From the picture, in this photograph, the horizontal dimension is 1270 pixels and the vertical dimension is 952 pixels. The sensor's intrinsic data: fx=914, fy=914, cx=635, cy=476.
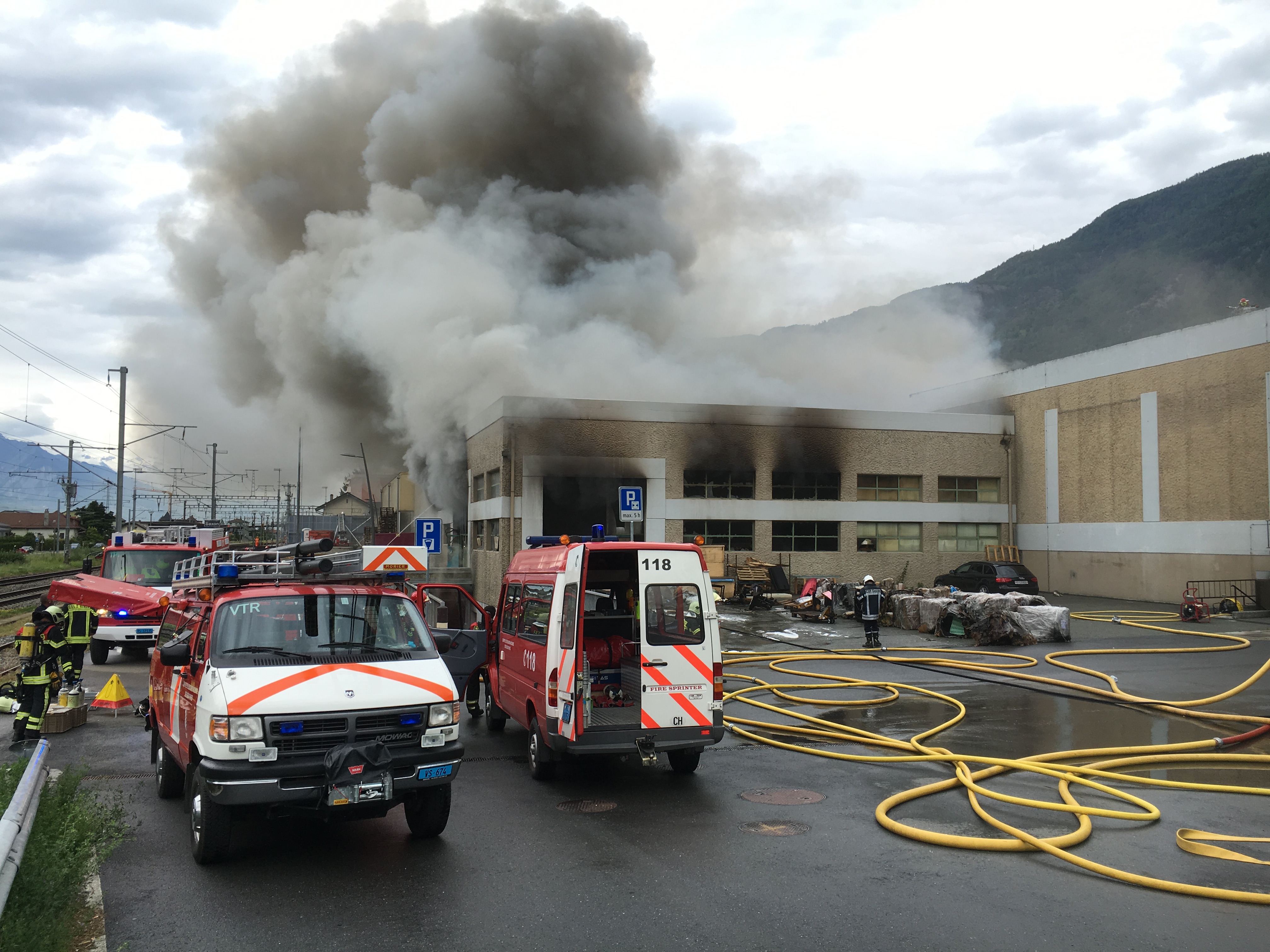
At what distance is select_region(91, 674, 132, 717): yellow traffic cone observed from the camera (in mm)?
10445

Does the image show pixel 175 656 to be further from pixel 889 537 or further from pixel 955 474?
pixel 955 474

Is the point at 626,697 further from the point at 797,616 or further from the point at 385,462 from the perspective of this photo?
the point at 385,462

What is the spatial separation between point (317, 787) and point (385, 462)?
36.6m

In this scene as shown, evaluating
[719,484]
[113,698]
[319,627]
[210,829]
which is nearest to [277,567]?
[319,627]

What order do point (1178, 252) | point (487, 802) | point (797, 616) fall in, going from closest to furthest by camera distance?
1. point (487, 802)
2. point (797, 616)
3. point (1178, 252)

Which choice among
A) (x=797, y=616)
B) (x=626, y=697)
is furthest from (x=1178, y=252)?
(x=626, y=697)

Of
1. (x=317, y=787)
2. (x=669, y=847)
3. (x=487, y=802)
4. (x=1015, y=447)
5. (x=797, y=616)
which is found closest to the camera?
(x=317, y=787)

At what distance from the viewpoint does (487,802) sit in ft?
22.6

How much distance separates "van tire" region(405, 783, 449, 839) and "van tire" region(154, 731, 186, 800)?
79.2 inches

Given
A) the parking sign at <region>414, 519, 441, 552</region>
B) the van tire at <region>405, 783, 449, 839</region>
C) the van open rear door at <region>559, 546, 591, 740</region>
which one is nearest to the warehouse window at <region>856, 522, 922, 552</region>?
the parking sign at <region>414, 519, 441, 552</region>

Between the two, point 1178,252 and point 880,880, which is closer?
point 880,880

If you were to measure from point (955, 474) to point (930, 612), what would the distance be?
1110 cm

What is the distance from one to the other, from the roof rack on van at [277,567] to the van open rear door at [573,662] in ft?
4.38

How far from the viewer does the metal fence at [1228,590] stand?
70.7ft
